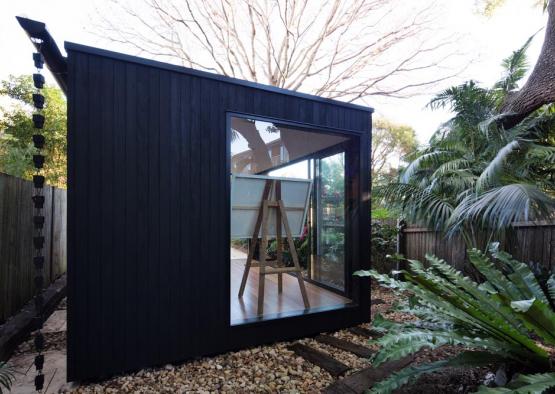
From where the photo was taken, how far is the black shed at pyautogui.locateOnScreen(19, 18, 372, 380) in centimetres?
201

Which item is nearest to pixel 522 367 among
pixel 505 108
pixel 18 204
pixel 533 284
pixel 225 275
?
pixel 533 284

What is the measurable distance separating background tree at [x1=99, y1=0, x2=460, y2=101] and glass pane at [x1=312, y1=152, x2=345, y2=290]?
18.0ft

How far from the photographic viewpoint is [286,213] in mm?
3162

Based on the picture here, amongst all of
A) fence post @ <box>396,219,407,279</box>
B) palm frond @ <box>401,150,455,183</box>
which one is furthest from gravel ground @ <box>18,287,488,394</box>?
palm frond @ <box>401,150,455,183</box>

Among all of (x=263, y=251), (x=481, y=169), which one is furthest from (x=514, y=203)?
(x=263, y=251)

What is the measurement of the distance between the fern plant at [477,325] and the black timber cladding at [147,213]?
1.27 meters

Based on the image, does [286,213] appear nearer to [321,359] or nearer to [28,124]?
[321,359]

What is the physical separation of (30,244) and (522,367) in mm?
3984

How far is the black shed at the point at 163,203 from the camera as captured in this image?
2006 mm

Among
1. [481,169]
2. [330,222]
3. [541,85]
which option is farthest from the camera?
[541,85]

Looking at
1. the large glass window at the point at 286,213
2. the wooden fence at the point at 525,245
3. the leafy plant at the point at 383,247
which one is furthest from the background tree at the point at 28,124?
the wooden fence at the point at 525,245

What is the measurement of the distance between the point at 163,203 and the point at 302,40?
23.7 ft

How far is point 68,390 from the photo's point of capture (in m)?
1.93

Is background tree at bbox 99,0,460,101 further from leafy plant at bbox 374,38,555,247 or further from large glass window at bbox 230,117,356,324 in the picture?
large glass window at bbox 230,117,356,324
